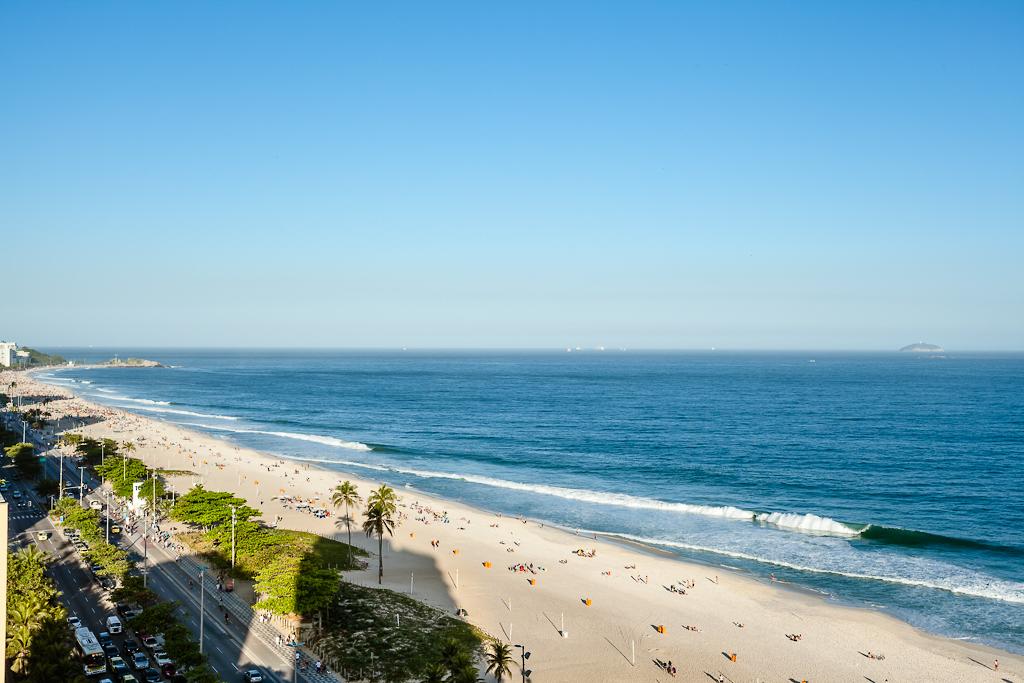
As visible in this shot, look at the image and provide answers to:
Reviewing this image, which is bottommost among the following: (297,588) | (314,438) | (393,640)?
(393,640)

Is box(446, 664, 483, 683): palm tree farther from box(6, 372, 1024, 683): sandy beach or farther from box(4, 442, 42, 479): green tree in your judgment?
box(4, 442, 42, 479): green tree

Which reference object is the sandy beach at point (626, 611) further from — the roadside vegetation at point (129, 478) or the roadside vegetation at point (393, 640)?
the roadside vegetation at point (129, 478)

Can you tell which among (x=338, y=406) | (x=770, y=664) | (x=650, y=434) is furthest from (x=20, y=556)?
(x=338, y=406)

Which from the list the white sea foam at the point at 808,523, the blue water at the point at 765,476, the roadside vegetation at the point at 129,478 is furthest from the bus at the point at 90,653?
the white sea foam at the point at 808,523

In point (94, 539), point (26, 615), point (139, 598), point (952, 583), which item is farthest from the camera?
point (952, 583)

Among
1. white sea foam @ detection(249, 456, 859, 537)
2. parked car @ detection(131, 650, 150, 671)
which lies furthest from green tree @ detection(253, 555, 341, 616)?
white sea foam @ detection(249, 456, 859, 537)

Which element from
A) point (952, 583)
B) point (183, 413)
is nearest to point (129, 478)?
point (952, 583)

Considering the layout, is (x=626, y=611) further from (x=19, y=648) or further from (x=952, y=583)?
(x=19, y=648)

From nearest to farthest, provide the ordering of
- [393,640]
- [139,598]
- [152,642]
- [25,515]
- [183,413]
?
1. [152,642]
2. [393,640]
3. [139,598]
4. [25,515]
5. [183,413]

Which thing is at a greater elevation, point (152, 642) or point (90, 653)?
point (90, 653)
